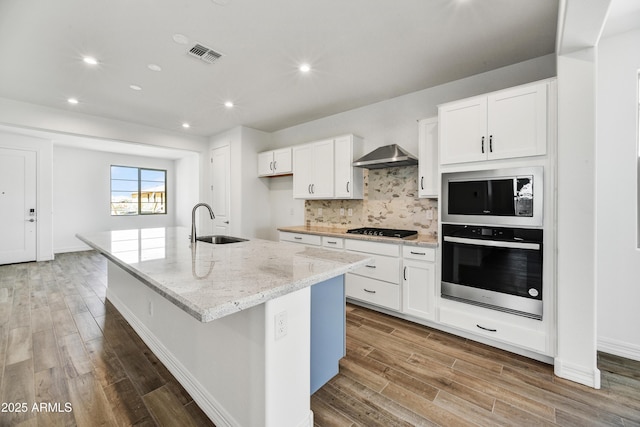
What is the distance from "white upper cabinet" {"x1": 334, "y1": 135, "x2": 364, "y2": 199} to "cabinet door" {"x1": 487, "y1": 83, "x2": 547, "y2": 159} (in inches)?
66.5

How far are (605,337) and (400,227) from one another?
2.05 meters

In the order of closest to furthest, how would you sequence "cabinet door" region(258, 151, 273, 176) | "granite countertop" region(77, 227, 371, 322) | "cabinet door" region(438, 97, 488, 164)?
"granite countertop" region(77, 227, 371, 322)
"cabinet door" region(438, 97, 488, 164)
"cabinet door" region(258, 151, 273, 176)

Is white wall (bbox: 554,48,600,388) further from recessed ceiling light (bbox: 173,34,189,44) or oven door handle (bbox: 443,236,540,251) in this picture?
recessed ceiling light (bbox: 173,34,189,44)

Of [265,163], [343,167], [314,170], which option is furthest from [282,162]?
[343,167]

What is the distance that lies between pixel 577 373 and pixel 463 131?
204 centimetres

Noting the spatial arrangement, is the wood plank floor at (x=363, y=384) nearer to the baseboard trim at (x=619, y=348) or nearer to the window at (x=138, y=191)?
the baseboard trim at (x=619, y=348)

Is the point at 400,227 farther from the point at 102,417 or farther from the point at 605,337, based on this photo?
the point at 102,417

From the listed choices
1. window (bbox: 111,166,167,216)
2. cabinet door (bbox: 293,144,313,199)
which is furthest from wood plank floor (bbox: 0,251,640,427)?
window (bbox: 111,166,167,216)

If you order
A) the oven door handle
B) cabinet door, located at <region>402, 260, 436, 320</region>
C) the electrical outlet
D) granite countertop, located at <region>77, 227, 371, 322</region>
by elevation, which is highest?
the oven door handle

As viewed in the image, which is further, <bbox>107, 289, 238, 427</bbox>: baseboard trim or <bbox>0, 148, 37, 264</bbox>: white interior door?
<bbox>0, 148, 37, 264</bbox>: white interior door

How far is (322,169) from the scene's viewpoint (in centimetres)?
403

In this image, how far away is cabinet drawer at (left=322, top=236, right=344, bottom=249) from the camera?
341cm

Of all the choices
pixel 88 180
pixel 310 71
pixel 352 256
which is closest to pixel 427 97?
pixel 310 71

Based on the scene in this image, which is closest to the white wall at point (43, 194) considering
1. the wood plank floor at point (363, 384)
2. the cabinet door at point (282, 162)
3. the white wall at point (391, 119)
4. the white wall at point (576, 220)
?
the wood plank floor at point (363, 384)
